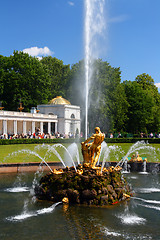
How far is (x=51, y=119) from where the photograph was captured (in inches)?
2638

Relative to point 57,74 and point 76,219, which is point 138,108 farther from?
point 76,219

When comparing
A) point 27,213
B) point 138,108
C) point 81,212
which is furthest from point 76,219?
point 138,108

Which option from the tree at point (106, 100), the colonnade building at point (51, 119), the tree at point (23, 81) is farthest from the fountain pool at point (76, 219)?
the colonnade building at point (51, 119)

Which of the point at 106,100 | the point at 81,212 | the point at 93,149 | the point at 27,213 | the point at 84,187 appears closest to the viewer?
the point at 27,213

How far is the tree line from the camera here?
5562 cm

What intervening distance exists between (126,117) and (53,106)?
54.6 ft

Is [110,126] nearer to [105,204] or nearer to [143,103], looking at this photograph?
[143,103]

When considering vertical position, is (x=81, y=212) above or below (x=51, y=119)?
below

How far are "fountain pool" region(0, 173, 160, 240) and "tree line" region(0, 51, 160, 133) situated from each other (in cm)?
4272

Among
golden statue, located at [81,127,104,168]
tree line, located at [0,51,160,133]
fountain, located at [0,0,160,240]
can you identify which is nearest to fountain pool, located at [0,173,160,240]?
fountain, located at [0,0,160,240]

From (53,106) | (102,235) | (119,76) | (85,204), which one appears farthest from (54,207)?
(53,106)

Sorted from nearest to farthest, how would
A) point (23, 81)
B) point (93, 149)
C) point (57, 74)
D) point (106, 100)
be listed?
point (93, 149), point (106, 100), point (23, 81), point (57, 74)

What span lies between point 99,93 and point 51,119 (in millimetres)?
15364

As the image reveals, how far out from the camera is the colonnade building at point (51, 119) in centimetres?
6303
